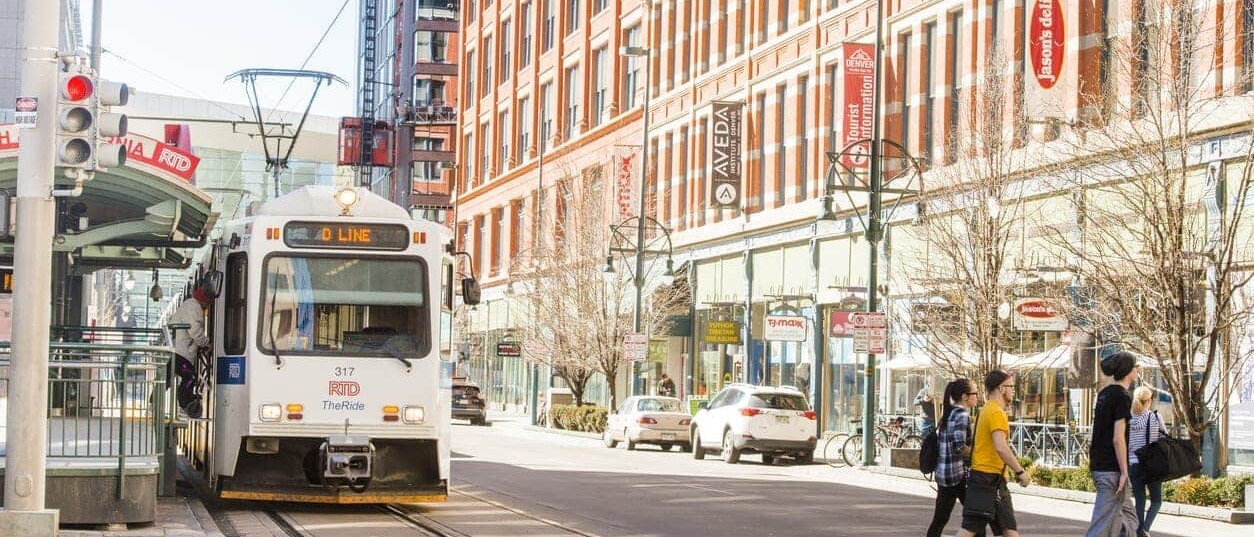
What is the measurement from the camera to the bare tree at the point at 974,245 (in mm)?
28188

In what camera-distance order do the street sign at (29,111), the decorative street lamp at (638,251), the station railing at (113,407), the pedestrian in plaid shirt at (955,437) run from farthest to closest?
the decorative street lamp at (638,251)
the station railing at (113,407)
the street sign at (29,111)
the pedestrian in plaid shirt at (955,437)

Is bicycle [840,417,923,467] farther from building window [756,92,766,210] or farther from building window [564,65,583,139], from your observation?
building window [564,65,583,139]

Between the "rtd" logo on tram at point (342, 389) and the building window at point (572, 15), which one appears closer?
the "rtd" logo on tram at point (342, 389)

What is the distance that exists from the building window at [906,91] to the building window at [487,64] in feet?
125

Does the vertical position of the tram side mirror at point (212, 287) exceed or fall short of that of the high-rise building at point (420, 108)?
it falls short

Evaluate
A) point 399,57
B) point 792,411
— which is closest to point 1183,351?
point 792,411

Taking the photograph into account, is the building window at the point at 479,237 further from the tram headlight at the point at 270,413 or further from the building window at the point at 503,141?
the tram headlight at the point at 270,413

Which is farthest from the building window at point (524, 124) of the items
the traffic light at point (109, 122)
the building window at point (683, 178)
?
the traffic light at point (109, 122)

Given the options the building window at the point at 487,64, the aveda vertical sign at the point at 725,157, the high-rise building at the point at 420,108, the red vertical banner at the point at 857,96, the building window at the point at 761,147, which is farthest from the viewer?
the high-rise building at the point at 420,108

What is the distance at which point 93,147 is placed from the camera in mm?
12906

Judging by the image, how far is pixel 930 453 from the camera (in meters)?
12.3

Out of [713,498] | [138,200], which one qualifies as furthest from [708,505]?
[138,200]

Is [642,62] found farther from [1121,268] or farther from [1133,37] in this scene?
[1121,268]

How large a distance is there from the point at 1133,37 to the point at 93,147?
18393 millimetres
